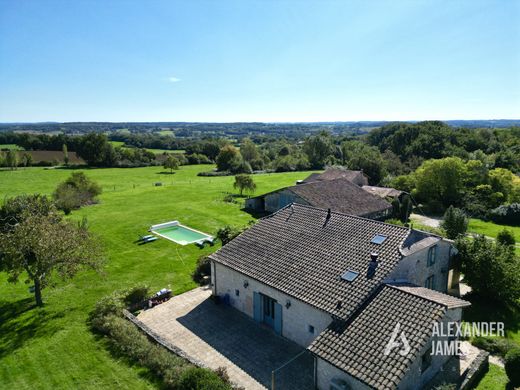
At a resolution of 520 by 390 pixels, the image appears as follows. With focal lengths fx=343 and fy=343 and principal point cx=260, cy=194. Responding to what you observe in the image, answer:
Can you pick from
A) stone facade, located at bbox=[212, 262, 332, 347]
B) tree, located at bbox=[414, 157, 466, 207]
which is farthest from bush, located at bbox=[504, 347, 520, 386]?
tree, located at bbox=[414, 157, 466, 207]

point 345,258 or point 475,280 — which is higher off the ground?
point 345,258

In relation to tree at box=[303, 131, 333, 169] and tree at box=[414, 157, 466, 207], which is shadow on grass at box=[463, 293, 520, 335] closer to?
tree at box=[414, 157, 466, 207]

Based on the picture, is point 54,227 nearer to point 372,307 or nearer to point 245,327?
point 245,327

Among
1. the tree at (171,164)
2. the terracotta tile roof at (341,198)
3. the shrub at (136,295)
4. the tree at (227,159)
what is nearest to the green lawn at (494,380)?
the shrub at (136,295)

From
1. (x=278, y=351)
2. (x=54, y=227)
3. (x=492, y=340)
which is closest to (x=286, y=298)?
(x=278, y=351)

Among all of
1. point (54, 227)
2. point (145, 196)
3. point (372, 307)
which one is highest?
point (54, 227)

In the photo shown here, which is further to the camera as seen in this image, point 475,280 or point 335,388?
point 475,280
